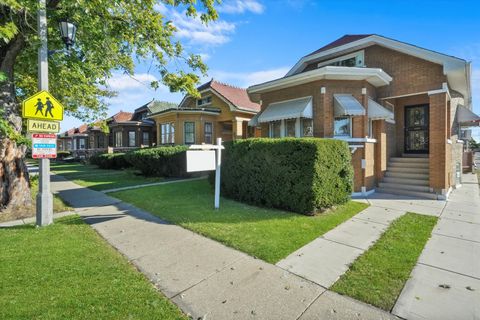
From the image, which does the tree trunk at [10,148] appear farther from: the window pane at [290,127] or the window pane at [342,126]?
the window pane at [342,126]

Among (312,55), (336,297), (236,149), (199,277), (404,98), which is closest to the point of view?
(336,297)

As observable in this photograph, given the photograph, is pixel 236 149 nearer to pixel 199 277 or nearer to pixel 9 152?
pixel 199 277

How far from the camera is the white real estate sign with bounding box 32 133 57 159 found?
5.94m

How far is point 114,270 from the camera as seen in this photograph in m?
3.87

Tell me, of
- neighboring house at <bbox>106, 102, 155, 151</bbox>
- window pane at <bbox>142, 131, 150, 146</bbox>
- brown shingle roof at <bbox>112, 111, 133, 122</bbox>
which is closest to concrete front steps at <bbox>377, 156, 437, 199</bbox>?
neighboring house at <bbox>106, 102, 155, 151</bbox>

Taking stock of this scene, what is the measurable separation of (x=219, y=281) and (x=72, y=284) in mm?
A: 2039

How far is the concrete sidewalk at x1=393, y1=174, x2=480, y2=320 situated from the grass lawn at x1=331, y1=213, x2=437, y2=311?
114mm

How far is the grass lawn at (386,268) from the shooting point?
3315 millimetres

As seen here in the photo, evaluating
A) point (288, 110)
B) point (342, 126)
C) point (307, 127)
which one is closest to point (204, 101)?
point (288, 110)

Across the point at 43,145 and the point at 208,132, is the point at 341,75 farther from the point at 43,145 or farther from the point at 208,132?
the point at 208,132

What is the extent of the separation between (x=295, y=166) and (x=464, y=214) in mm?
5278

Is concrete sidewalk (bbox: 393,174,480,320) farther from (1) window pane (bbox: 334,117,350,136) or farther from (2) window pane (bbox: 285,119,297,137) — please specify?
(2) window pane (bbox: 285,119,297,137)

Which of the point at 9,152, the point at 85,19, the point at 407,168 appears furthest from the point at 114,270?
the point at 407,168

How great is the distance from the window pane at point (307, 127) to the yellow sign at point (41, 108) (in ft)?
28.5
